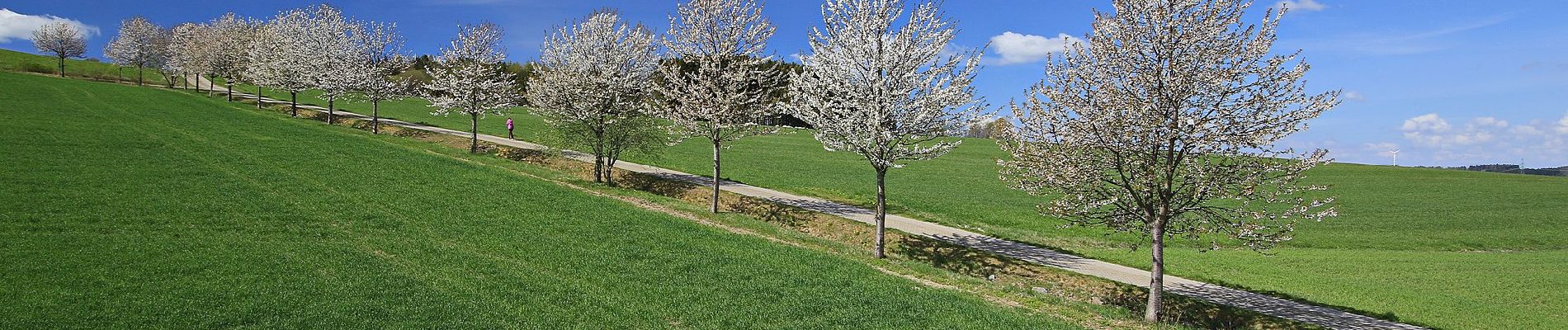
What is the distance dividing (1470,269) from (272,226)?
3117 cm

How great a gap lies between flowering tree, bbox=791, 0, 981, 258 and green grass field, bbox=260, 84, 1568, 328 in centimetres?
631

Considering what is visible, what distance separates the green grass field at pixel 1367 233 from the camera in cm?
1792

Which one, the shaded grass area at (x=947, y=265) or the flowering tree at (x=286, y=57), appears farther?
the flowering tree at (x=286, y=57)

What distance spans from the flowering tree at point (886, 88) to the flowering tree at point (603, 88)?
12947mm

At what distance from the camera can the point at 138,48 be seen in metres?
75.5

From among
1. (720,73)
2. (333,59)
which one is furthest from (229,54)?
(720,73)

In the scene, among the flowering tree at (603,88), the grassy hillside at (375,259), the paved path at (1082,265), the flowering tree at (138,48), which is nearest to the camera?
the grassy hillside at (375,259)

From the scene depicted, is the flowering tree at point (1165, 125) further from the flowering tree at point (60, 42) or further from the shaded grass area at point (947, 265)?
the flowering tree at point (60, 42)

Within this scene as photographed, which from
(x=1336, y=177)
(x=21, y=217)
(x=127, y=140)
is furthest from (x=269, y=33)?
(x=1336, y=177)

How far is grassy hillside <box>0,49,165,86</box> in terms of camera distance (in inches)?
3398

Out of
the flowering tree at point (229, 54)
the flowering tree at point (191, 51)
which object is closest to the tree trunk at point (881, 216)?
the flowering tree at point (229, 54)

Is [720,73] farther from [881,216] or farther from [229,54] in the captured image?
[229,54]

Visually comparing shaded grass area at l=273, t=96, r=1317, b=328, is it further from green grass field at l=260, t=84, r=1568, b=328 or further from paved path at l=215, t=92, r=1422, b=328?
green grass field at l=260, t=84, r=1568, b=328

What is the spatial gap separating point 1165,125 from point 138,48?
3741 inches
